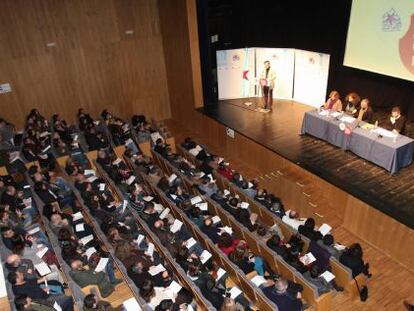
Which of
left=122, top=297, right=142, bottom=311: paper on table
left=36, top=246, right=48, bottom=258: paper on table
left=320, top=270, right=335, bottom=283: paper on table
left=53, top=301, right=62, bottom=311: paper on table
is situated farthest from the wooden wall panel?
left=320, top=270, right=335, bottom=283: paper on table

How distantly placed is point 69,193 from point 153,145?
9.32ft

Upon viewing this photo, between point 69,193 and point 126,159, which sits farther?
point 126,159

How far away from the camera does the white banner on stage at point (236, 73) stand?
469 inches

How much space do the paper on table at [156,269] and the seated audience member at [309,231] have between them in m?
2.41

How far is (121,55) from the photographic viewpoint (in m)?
12.1

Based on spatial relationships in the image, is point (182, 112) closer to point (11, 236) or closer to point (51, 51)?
point (51, 51)

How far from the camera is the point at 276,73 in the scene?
12.2m

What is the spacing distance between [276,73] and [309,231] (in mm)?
7249

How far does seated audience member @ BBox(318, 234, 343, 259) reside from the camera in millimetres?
5984

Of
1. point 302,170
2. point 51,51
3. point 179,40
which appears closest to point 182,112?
point 179,40

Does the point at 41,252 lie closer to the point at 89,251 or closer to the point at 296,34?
the point at 89,251

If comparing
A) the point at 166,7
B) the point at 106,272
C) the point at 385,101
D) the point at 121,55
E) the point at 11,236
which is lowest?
the point at 106,272

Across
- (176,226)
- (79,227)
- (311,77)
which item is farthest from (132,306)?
(311,77)

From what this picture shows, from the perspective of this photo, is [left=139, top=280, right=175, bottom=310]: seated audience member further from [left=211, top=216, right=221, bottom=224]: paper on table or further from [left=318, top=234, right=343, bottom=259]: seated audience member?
[left=318, top=234, right=343, bottom=259]: seated audience member
